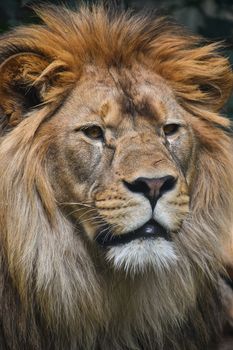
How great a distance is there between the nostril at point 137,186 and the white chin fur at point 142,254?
0.19 meters

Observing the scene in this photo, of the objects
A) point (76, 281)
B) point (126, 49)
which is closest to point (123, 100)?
point (126, 49)

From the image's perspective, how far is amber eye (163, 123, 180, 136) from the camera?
3.80 meters

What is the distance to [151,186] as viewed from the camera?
340 cm

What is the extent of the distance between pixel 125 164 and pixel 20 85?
1.93ft

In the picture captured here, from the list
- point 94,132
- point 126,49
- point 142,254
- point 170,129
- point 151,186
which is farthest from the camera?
point 126,49

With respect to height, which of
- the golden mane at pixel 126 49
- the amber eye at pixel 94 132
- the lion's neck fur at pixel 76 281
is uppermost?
the golden mane at pixel 126 49

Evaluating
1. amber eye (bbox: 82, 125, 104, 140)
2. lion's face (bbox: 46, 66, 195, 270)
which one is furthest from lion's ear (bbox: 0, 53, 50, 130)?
amber eye (bbox: 82, 125, 104, 140)

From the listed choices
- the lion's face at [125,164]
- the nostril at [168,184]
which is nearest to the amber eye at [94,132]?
the lion's face at [125,164]

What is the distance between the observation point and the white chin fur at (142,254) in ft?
11.5

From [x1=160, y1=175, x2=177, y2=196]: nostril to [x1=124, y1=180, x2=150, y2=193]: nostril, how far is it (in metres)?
0.07

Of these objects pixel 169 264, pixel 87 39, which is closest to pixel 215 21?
pixel 87 39

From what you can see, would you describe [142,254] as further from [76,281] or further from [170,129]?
[170,129]

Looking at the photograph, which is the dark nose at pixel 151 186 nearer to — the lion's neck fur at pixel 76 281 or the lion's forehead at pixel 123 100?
the lion's forehead at pixel 123 100

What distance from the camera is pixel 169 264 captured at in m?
3.79
